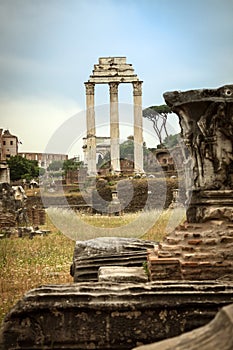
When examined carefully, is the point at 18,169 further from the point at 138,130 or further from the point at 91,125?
the point at 138,130

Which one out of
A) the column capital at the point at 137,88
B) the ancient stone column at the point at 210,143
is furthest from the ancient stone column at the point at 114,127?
the ancient stone column at the point at 210,143

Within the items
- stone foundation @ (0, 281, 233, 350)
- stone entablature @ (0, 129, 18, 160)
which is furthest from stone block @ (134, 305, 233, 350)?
stone entablature @ (0, 129, 18, 160)

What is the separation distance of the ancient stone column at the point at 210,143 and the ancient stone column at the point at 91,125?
94.6 ft

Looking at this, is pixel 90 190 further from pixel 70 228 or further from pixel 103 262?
pixel 103 262

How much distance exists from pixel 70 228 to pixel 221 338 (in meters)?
13.5

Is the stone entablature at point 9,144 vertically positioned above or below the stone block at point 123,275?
above

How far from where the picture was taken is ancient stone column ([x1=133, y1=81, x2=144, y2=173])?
113ft

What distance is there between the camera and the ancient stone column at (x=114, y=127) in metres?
34.4

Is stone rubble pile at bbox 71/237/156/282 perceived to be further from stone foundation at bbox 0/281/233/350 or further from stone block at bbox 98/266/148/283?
stone foundation at bbox 0/281/233/350

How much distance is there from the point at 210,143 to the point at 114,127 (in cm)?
Result: 2915

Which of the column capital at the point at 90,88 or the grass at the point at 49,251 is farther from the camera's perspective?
the column capital at the point at 90,88

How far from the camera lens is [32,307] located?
10.6 ft

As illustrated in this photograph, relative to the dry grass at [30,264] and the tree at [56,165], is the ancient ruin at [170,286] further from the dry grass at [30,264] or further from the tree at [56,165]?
the tree at [56,165]

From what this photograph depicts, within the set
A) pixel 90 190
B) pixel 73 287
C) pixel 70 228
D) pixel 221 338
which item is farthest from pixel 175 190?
pixel 221 338
